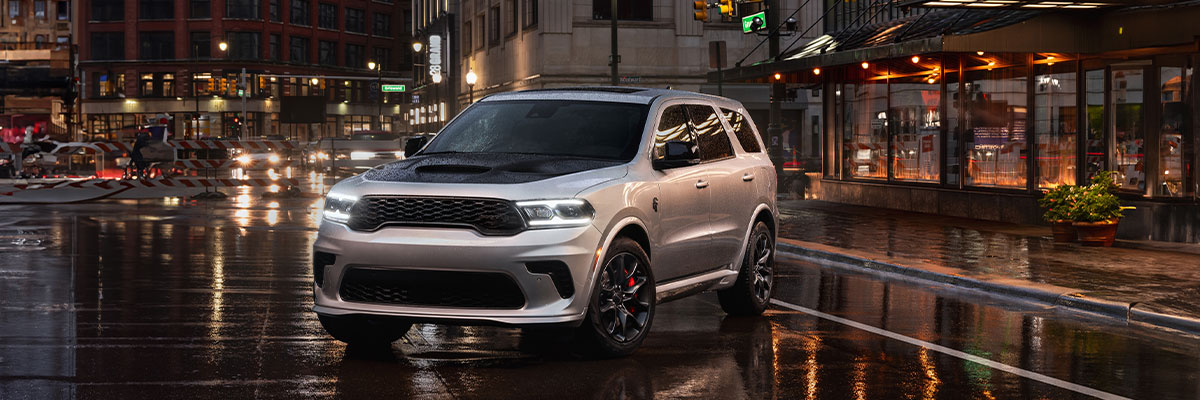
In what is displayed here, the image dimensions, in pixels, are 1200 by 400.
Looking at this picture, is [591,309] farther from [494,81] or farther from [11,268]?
[494,81]

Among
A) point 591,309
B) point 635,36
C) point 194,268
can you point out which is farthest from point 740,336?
point 635,36

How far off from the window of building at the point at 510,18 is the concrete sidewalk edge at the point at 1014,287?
144 ft

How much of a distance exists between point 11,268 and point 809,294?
8134 mm

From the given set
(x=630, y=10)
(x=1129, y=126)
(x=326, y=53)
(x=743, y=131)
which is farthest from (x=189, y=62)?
(x=743, y=131)

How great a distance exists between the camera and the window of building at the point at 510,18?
200 feet

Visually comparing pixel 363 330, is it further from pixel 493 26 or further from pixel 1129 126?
pixel 493 26

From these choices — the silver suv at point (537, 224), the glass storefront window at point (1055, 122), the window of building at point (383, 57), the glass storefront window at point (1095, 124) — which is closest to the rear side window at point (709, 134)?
the silver suv at point (537, 224)

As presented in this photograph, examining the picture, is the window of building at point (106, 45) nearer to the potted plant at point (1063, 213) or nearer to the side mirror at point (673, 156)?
the potted plant at point (1063, 213)

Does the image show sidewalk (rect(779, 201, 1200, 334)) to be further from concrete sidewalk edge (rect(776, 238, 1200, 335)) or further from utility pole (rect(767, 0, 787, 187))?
utility pole (rect(767, 0, 787, 187))

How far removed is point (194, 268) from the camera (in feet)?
49.3

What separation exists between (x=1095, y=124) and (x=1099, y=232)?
320 cm

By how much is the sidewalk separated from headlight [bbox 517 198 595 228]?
5.39m

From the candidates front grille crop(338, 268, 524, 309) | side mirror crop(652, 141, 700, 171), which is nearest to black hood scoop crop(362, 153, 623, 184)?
side mirror crop(652, 141, 700, 171)

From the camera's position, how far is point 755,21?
31.0m
